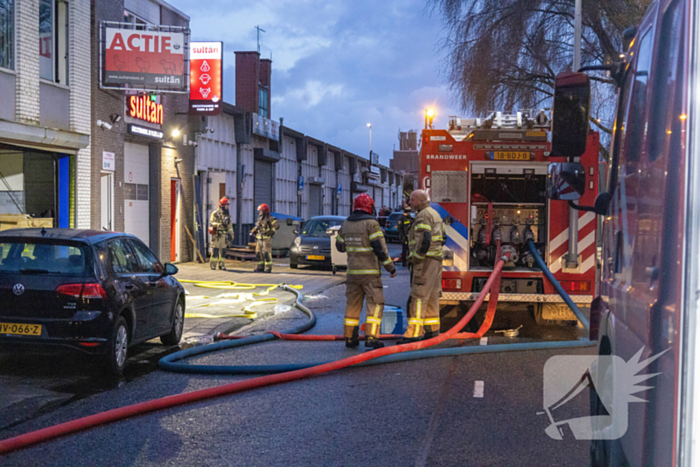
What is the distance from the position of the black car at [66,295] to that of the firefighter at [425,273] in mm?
3358

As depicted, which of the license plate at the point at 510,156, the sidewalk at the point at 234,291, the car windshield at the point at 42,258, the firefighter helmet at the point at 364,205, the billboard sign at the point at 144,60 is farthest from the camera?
the billboard sign at the point at 144,60

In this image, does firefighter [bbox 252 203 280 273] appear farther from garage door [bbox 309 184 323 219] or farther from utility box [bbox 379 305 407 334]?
garage door [bbox 309 184 323 219]

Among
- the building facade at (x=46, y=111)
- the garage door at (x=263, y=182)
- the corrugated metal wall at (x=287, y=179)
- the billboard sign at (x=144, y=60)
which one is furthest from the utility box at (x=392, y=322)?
the corrugated metal wall at (x=287, y=179)

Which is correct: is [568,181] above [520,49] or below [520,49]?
below

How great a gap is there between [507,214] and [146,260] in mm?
5457

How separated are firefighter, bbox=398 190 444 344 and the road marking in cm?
199

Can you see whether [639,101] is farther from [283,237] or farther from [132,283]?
[283,237]

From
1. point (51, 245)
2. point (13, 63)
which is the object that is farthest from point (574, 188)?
point (13, 63)

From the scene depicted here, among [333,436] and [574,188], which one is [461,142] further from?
[574,188]

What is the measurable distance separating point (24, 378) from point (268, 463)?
3.68 metres

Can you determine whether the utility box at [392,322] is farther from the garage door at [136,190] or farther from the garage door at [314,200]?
the garage door at [314,200]

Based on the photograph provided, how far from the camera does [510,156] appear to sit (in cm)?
999

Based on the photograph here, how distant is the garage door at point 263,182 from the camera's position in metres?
32.2

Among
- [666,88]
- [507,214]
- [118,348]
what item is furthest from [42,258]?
[507,214]
